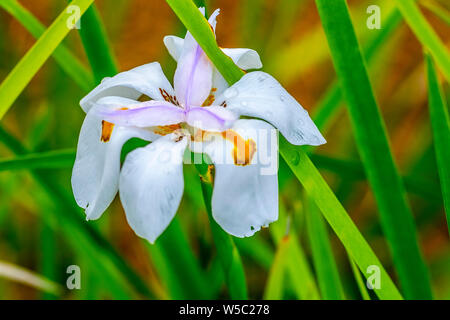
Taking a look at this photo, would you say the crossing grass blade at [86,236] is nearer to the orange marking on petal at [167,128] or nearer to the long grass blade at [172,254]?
the long grass blade at [172,254]

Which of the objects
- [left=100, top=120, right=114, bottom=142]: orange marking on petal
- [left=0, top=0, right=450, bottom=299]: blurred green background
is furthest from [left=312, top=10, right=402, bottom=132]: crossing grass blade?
[left=100, top=120, right=114, bottom=142]: orange marking on petal

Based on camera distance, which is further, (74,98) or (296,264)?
(74,98)

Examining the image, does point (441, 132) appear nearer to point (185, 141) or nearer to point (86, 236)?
point (185, 141)

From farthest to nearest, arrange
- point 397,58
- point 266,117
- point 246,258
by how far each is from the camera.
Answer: point 397,58 → point 246,258 → point 266,117

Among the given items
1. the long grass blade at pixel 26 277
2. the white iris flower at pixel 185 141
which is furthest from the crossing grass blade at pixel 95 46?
the long grass blade at pixel 26 277

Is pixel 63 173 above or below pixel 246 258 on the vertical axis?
above

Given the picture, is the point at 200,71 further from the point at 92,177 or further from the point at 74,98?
the point at 74,98
